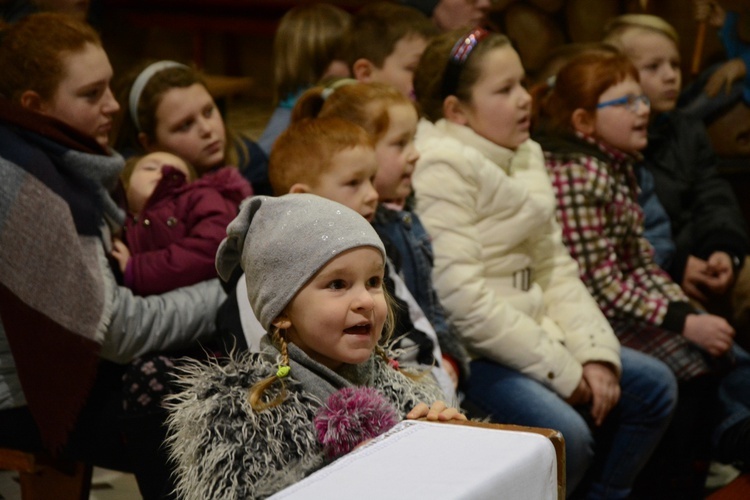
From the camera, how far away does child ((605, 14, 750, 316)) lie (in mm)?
3441

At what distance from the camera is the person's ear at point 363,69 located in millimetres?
3387

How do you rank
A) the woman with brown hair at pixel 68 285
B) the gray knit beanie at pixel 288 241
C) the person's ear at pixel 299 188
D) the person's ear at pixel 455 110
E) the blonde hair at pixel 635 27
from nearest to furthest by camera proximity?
the gray knit beanie at pixel 288 241 → the woman with brown hair at pixel 68 285 → the person's ear at pixel 299 188 → the person's ear at pixel 455 110 → the blonde hair at pixel 635 27

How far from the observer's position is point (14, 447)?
2256 millimetres

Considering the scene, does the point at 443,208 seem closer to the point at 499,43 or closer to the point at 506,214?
the point at 506,214

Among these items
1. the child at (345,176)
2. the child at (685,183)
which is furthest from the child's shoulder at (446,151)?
the child at (685,183)

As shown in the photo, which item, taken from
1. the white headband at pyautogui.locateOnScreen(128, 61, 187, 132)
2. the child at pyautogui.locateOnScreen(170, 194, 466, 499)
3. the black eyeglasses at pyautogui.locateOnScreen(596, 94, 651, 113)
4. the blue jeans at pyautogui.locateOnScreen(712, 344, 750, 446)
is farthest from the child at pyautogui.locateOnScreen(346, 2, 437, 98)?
the child at pyautogui.locateOnScreen(170, 194, 466, 499)

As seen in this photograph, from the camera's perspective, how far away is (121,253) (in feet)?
7.91

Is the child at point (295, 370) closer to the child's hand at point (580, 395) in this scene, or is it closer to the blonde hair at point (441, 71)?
the child's hand at point (580, 395)

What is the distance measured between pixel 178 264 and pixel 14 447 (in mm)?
552

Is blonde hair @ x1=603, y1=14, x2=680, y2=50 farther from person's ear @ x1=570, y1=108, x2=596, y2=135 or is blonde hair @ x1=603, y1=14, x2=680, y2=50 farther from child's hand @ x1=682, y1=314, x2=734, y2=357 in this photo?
child's hand @ x1=682, y1=314, x2=734, y2=357

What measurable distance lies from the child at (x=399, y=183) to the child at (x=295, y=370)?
29.1 inches

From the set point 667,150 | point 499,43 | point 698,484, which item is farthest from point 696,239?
point 499,43

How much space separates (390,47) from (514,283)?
1.01 metres

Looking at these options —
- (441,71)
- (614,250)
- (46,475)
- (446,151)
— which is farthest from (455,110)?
(46,475)
